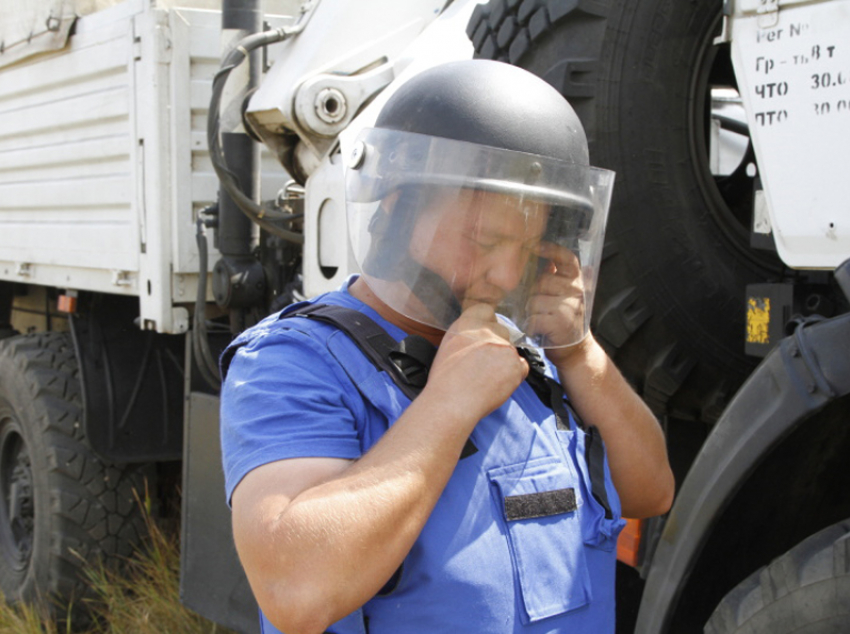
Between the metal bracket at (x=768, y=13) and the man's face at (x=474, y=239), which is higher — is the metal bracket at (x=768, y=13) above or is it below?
above

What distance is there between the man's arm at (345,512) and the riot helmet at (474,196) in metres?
0.18

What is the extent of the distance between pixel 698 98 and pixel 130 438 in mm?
2782

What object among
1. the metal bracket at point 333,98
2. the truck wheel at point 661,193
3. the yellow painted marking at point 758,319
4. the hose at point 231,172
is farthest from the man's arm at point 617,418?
the hose at point 231,172

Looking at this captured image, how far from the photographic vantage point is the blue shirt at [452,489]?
4.33ft

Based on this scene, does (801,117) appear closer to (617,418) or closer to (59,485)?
(617,418)

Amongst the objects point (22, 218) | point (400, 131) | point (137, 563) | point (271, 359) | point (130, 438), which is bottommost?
point (137, 563)

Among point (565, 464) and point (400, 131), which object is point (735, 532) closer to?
point (565, 464)

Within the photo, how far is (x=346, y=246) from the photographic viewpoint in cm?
286

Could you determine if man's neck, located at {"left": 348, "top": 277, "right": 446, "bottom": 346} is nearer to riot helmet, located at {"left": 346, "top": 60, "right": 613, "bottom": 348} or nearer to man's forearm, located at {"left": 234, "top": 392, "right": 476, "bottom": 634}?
riot helmet, located at {"left": 346, "top": 60, "right": 613, "bottom": 348}

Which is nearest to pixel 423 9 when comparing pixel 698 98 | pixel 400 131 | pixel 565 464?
pixel 698 98

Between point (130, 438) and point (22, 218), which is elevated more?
point (22, 218)

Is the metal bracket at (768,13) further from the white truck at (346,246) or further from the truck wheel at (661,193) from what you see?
the truck wheel at (661,193)

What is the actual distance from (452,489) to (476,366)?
159 mm

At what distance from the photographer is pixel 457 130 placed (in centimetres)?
144
